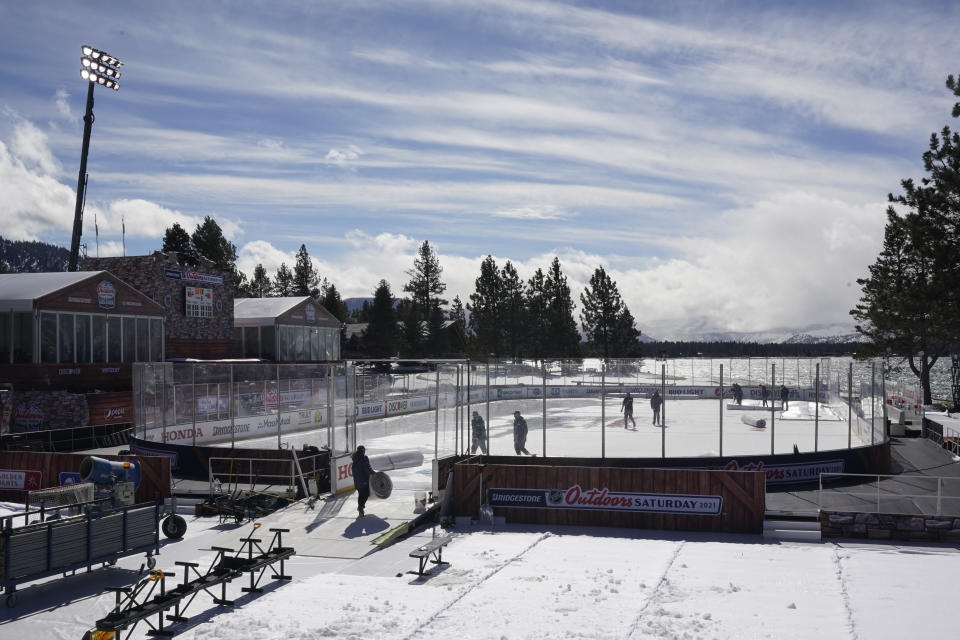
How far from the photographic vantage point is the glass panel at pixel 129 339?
1735 inches

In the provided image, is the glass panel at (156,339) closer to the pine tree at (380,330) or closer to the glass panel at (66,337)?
the glass panel at (66,337)

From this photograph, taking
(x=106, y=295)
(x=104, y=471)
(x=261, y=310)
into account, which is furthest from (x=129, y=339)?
(x=104, y=471)

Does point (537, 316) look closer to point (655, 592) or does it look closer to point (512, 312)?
point (512, 312)

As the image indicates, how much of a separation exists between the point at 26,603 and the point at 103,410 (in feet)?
90.1

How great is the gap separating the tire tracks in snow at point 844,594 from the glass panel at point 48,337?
3690 centimetres

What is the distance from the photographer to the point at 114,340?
4322 centimetres

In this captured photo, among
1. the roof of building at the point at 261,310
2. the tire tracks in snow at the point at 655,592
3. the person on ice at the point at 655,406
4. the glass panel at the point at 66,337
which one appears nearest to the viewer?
the tire tracks in snow at the point at 655,592

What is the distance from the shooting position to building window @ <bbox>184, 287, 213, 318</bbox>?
173 feet

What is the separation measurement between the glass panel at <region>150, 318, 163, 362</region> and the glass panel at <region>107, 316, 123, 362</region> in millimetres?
2627

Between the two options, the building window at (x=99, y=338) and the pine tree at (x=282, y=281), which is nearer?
the building window at (x=99, y=338)

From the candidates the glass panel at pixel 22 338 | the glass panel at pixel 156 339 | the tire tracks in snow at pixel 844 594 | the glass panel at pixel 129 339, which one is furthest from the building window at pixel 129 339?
the tire tracks in snow at pixel 844 594

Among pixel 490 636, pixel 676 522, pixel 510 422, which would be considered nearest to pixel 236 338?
pixel 510 422

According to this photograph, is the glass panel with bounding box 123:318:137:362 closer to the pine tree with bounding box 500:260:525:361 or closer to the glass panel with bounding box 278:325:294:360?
the glass panel with bounding box 278:325:294:360

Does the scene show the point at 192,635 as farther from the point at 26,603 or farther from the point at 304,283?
the point at 304,283
